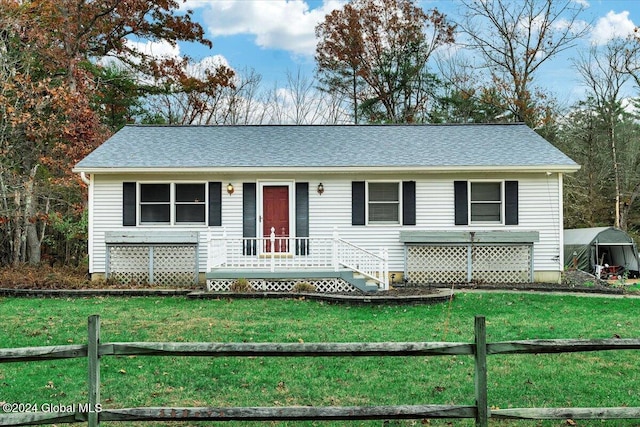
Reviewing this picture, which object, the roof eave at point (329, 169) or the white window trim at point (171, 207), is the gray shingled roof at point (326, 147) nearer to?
the roof eave at point (329, 169)

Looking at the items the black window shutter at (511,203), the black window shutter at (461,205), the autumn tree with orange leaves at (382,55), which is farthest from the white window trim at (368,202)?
the autumn tree with orange leaves at (382,55)

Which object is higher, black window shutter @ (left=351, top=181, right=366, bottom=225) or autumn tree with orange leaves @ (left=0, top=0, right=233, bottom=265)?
autumn tree with orange leaves @ (left=0, top=0, right=233, bottom=265)

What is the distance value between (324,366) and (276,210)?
29.0 ft

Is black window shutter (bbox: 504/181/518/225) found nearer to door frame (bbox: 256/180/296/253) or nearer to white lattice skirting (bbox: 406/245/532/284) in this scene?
white lattice skirting (bbox: 406/245/532/284)

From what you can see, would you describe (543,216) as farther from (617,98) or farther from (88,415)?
(617,98)

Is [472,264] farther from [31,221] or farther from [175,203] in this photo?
[31,221]

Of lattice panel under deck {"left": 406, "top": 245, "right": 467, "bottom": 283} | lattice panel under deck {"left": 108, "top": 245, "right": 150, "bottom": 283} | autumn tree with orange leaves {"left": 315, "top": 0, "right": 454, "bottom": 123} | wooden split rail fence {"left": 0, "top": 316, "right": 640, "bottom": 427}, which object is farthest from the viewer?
autumn tree with orange leaves {"left": 315, "top": 0, "right": 454, "bottom": 123}

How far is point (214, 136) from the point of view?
17422mm

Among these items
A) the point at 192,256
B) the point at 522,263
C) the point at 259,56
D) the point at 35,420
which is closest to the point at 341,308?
the point at 192,256

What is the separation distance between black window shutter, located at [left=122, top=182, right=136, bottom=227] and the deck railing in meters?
2.51

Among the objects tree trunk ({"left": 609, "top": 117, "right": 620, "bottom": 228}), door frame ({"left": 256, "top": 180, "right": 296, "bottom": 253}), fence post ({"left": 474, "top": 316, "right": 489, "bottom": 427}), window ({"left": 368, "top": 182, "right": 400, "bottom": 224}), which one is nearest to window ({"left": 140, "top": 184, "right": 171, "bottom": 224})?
door frame ({"left": 256, "top": 180, "right": 296, "bottom": 253})

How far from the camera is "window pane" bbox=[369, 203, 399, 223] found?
1510 cm

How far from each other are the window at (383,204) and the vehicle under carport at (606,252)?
885 cm

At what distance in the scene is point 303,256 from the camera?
48.3 feet
